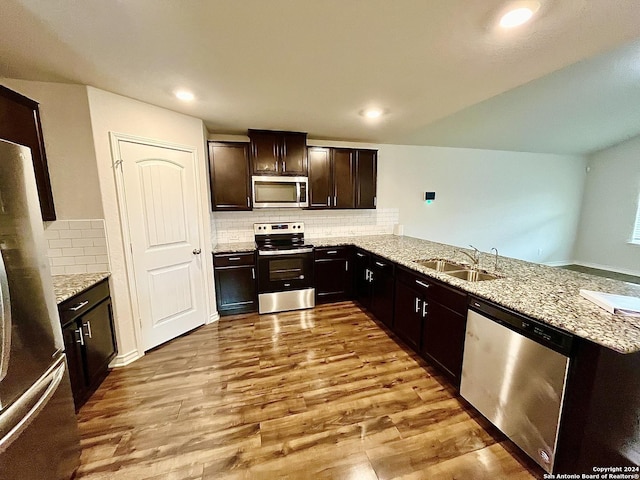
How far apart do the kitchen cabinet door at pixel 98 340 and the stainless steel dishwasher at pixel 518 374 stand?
2.79 metres

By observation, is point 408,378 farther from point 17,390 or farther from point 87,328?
point 87,328

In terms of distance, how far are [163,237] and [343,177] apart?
2.47 meters

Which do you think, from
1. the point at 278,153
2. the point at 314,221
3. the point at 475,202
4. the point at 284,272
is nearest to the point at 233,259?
the point at 284,272

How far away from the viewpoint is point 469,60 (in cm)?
177

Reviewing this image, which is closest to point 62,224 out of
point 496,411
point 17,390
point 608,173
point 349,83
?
point 17,390

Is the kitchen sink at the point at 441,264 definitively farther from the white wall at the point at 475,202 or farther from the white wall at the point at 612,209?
the white wall at the point at 612,209

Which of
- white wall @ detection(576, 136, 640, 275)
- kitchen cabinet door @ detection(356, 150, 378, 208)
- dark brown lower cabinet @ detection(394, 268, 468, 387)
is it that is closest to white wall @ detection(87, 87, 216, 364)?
kitchen cabinet door @ detection(356, 150, 378, 208)

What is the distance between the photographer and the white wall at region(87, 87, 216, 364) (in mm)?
2166

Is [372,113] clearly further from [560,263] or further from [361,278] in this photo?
[560,263]

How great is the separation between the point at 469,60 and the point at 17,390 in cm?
299

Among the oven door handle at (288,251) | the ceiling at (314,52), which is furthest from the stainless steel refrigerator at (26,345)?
the oven door handle at (288,251)

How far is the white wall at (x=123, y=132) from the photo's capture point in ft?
7.11

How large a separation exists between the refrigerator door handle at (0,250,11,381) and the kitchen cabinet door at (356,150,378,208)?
355 centimetres

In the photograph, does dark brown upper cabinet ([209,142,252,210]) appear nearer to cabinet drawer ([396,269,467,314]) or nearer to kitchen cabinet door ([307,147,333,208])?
kitchen cabinet door ([307,147,333,208])
